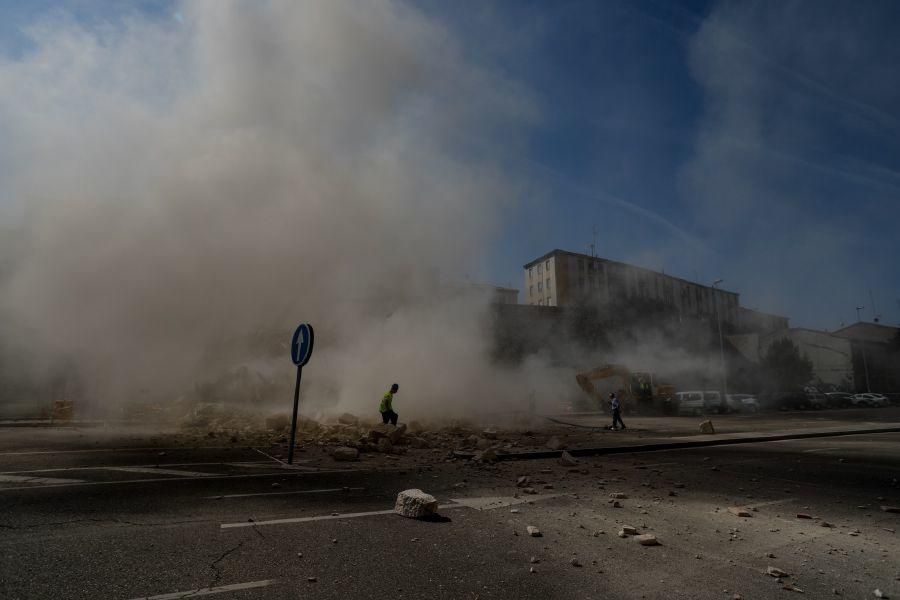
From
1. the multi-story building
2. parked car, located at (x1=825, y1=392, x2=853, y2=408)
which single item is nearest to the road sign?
the multi-story building

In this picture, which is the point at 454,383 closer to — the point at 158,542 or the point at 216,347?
the point at 216,347

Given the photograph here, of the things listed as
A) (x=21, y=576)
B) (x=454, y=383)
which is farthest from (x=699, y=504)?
(x=454, y=383)

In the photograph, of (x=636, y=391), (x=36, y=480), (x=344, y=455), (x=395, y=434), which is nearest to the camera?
(x=36, y=480)

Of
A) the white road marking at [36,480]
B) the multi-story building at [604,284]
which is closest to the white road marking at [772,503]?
the white road marking at [36,480]

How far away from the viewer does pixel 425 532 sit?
4.25m

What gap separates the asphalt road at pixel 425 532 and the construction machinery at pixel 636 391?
16.9 meters

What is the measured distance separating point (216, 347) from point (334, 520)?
14333 mm

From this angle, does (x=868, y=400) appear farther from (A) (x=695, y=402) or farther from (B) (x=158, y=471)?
(B) (x=158, y=471)

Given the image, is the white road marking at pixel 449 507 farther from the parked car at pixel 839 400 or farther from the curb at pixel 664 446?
the parked car at pixel 839 400

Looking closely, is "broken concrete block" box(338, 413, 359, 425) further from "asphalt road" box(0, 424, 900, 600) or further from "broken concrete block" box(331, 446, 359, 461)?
"asphalt road" box(0, 424, 900, 600)

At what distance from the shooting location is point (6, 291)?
15.1 metres

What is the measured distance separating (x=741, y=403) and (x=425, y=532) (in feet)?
101

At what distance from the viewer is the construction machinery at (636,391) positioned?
80.4 feet

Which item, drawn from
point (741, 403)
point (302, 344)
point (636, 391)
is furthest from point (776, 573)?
point (741, 403)
